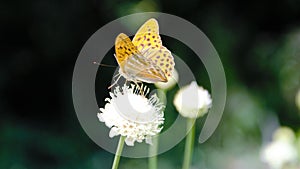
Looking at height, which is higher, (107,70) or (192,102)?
(107,70)

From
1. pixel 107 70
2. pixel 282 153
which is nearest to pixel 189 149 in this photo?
pixel 282 153

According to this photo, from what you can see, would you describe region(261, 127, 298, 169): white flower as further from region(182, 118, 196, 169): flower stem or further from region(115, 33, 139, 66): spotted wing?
region(115, 33, 139, 66): spotted wing

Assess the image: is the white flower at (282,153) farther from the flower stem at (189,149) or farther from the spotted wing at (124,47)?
the spotted wing at (124,47)

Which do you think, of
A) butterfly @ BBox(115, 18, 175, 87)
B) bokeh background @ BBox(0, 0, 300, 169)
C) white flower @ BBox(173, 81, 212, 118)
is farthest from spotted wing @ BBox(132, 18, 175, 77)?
bokeh background @ BBox(0, 0, 300, 169)

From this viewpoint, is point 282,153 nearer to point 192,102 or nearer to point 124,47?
point 192,102

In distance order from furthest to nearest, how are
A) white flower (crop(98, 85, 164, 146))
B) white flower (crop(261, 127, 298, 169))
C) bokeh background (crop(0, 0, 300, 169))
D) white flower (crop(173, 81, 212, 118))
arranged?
bokeh background (crop(0, 0, 300, 169)), white flower (crop(261, 127, 298, 169)), white flower (crop(173, 81, 212, 118)), white flower (crop(98, 85, 164, 146))

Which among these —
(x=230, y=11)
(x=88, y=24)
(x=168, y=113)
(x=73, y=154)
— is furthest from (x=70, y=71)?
(x=230, y=11)
